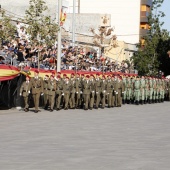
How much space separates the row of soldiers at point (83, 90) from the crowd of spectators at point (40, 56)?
1.30 metres

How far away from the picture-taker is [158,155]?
15.0 m

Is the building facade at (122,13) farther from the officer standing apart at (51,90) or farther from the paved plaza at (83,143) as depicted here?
the paved plaza at (83,143)

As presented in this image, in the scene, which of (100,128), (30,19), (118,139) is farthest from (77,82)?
(118,139)

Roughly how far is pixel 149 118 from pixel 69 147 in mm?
11889

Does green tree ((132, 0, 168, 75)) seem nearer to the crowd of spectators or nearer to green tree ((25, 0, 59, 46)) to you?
the crowd of spectators

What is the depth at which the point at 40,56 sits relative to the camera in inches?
1422

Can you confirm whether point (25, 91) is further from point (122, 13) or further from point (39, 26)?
point (122, 13)

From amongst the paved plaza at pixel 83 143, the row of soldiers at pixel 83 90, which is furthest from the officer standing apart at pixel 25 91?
the paved plaza at pixel 83 143

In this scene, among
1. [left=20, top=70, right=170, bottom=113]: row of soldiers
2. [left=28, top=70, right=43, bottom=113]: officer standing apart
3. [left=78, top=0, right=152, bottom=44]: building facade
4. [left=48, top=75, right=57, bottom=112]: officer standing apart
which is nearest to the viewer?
[left=28, top=70, right=43, bottom=113]: officer standing apart

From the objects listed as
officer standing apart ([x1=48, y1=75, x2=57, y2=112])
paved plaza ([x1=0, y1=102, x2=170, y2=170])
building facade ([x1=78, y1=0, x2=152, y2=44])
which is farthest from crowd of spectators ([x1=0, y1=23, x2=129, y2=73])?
Result: building facade ([x1=78, y1=0, x2=152, y2=44])

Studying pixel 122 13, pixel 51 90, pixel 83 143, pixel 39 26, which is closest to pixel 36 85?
pixel 51 90

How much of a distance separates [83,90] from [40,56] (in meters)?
3.45

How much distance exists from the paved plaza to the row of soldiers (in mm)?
3404

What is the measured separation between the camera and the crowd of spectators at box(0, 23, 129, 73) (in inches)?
1250
